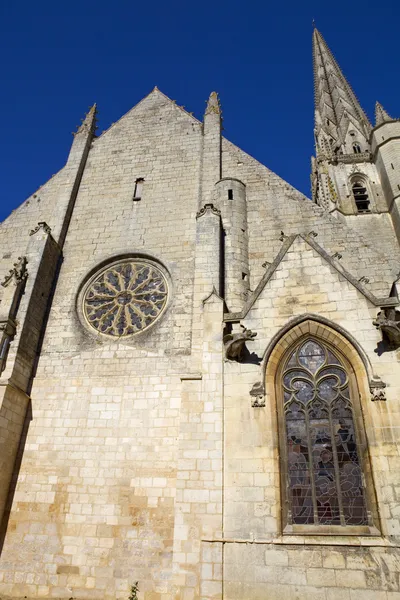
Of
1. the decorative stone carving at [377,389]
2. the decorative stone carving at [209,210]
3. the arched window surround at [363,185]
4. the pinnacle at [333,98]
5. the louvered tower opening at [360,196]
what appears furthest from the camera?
the pinnacle at [333,98]

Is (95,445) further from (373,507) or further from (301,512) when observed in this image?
(373,507)

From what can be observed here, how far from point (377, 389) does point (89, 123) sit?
1315cm

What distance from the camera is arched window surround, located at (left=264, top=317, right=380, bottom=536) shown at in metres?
6.16

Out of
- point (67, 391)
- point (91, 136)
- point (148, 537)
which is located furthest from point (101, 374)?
point (91, 136)

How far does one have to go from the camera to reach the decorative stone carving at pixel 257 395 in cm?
698

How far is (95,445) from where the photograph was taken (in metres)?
8.23

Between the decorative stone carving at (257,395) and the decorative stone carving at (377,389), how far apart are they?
5.68ft

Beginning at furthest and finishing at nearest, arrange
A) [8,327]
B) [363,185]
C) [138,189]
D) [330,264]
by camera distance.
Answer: [363,185] < [138,189] < [8,327] < [330,264]

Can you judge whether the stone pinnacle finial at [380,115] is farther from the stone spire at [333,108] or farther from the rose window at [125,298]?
the rose window at [125,298]

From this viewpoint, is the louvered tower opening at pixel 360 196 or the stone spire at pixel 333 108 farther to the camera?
the stone spire at pixel 333 108

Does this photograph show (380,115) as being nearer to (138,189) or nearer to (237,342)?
(138,189)

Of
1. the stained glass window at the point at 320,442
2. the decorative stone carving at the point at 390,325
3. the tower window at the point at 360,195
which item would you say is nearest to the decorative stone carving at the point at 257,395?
the stained glass window at the point at 320,442

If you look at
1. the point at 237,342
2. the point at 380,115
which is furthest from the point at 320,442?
the point at 380,115

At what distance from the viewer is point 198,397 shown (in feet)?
23.5
